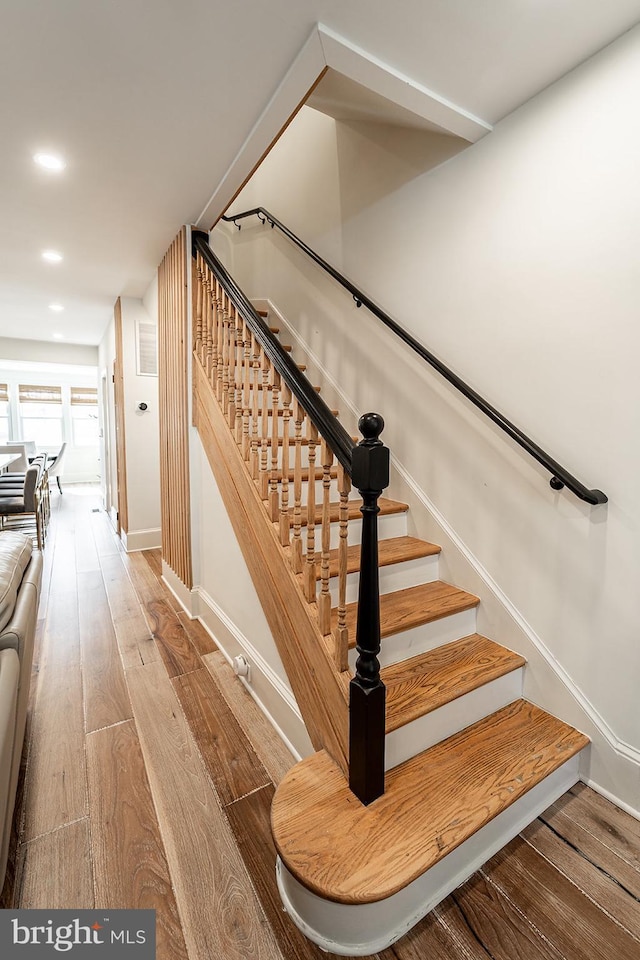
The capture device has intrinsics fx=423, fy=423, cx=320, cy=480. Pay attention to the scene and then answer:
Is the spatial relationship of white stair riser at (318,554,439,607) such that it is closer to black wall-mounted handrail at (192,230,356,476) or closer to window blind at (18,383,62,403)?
black wall-mounted handrail at (192,230,356,476)

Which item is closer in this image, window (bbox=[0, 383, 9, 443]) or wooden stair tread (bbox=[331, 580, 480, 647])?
wooden stair tread (bbox=[331, 580, 480, 647])

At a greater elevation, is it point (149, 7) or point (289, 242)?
point (289, 242)

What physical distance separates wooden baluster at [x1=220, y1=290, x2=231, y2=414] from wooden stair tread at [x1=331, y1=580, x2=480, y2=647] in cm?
131

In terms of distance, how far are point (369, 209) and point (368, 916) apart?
3.12m

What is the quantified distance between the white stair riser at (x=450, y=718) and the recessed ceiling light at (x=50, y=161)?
2939mm

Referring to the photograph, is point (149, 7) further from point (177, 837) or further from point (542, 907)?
point (542, 907)

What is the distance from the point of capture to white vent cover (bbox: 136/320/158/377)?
4426 mm

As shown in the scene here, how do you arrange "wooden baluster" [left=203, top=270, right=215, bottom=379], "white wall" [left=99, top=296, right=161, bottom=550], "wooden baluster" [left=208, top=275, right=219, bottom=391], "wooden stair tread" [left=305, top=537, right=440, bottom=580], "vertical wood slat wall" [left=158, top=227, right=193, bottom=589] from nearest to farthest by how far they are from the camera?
"wooden stair tread" [left=305, top=537, right=440, bottom=580] < "wooden baluster" [left=208, top=275, right=219, bottom=391] < "wooden baluster" [left=203, top=270, right=215, bottom=379] < "vertical wood slat wall" [left=158, top=227, right=193, bottom=589] < "white wall" [left=99, top=296, right=161, bottom=550]

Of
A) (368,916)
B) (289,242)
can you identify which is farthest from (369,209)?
(368,916)

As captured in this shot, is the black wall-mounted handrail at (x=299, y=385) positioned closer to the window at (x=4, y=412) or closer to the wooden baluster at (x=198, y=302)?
the wooden baluster at (x=198, y=302)

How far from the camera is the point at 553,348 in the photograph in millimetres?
1665

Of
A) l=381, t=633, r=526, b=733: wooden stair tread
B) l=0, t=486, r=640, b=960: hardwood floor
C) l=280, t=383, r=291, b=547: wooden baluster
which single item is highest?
l=280, t=383, r=291, b=547: wooden baluster

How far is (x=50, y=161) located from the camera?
2100mm

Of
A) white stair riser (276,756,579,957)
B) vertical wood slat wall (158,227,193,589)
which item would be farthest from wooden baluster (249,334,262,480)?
white stair riser (276,756,579,957)
